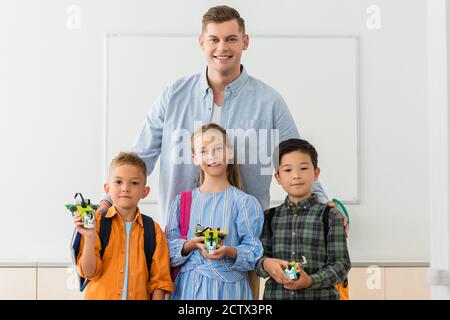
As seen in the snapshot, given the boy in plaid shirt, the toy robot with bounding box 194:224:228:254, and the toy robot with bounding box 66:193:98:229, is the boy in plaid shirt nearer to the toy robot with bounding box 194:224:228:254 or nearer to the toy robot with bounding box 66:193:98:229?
the toy robot with bounding box 194:224:228:254

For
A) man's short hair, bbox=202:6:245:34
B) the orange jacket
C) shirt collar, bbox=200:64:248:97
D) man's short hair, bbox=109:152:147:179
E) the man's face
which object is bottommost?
the orange jacket

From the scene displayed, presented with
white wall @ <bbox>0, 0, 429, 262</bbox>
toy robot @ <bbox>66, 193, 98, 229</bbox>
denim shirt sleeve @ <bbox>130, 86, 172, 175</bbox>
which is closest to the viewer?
toy robot @ <bbox>66, 193, 98, 229</bbox>

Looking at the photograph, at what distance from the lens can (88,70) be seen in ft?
5.65

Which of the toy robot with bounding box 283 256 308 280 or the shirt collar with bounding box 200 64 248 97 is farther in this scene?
the shirt collar with bounding box 200 64 248 97

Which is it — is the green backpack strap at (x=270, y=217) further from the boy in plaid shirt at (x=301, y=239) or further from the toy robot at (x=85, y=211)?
the toy robot at (x=85, y=211)

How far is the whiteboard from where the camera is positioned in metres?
1.71

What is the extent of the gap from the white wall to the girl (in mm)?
699

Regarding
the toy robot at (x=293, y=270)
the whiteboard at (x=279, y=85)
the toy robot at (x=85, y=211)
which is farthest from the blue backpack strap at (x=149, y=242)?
the whiteboard at (x=279, y=85)

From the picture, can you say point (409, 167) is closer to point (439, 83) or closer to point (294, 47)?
point (294, 47)

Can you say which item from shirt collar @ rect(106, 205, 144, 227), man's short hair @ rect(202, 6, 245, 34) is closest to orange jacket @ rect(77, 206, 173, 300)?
shirt collar @ rect(106, 205, 144, 227)

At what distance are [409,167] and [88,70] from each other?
914 mm

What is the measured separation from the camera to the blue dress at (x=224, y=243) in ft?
3.42

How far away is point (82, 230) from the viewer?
3.17 feet
